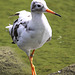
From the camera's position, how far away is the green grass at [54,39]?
7577 millimetres

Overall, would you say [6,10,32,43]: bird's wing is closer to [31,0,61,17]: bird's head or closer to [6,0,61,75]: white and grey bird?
[6,0,61,75]: white and grey bird

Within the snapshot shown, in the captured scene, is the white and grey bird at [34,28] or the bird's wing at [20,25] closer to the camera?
the white and grey bird at [34,28]

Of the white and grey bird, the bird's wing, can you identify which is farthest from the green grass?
the white and grey bird

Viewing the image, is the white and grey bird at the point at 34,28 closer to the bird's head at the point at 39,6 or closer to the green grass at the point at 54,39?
the bird's head at the point at 39,6

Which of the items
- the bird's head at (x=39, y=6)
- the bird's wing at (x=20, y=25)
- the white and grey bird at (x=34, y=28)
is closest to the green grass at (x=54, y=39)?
the bird's wing at (x=20, y=25)

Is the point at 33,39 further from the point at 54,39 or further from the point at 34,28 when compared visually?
the point at 54,39

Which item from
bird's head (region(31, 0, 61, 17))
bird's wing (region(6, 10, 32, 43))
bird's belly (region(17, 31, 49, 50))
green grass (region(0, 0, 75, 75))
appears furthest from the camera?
green grass (region(0, 0, 75, 75))

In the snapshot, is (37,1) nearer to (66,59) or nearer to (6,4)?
(66,59)

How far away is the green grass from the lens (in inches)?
298

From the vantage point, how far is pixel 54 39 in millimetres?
9023

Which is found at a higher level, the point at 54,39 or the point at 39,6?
the point at 39,6

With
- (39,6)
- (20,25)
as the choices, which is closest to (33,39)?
(20,25)

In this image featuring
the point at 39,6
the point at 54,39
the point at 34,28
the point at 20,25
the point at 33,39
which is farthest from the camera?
the point at 54,39

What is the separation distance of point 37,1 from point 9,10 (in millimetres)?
6092
